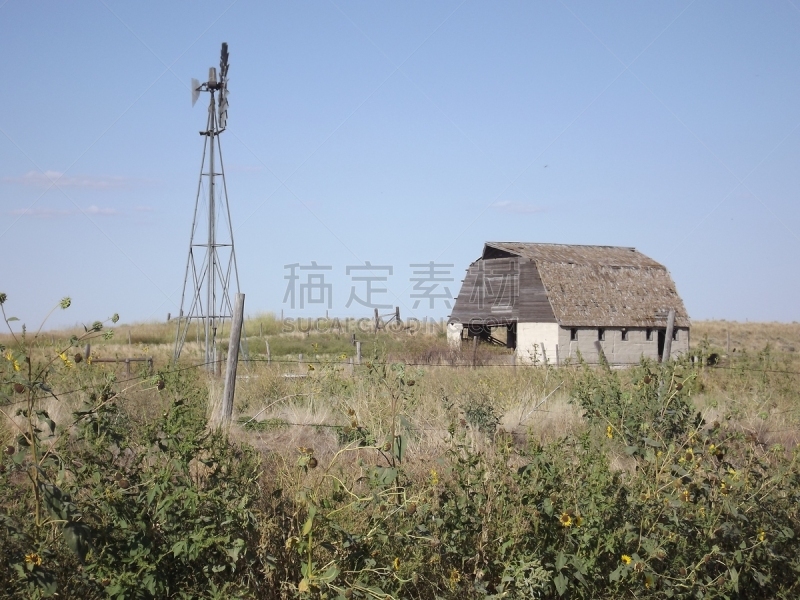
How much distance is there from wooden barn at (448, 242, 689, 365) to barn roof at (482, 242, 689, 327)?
1.6 inches

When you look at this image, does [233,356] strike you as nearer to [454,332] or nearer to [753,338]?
[454,332]

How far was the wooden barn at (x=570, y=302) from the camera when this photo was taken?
31562 millimetres

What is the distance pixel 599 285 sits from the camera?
33.2 m

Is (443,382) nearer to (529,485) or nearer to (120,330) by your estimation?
(529,485)

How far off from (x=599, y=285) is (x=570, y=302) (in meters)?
2.11

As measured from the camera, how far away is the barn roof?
3189cm

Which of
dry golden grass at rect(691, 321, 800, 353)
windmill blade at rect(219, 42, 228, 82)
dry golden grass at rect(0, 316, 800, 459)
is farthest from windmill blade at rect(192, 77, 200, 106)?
dry golden grass at rect(691, 321, 800, 353)

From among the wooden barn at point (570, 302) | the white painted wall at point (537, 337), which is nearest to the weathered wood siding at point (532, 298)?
the wooden barn at point (570, 302)

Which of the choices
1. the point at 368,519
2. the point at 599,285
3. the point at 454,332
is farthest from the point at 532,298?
the point at 368,519

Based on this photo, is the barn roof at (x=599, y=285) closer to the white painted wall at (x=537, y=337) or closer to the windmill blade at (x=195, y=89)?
the white painted wall at (x=537, y=337)

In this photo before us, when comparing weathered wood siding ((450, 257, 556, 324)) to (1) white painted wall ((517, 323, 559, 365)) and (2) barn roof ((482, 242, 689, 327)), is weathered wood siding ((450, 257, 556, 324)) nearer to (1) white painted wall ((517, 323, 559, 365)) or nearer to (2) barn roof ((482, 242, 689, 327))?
(1) white painted wall ((517, 323, 559, 365))

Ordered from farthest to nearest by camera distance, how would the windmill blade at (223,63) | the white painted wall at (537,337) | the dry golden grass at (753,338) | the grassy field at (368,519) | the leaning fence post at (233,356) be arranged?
the dry golden grass at (753,338)
the white painted wall at (537,337)
the windmill blade at (223,63)
the leaning fence post at (233,356)
the grassy field at (368,519)

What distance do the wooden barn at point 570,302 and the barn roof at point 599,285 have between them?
0.04 metres

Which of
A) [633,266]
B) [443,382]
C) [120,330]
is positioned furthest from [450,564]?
[120,330]
